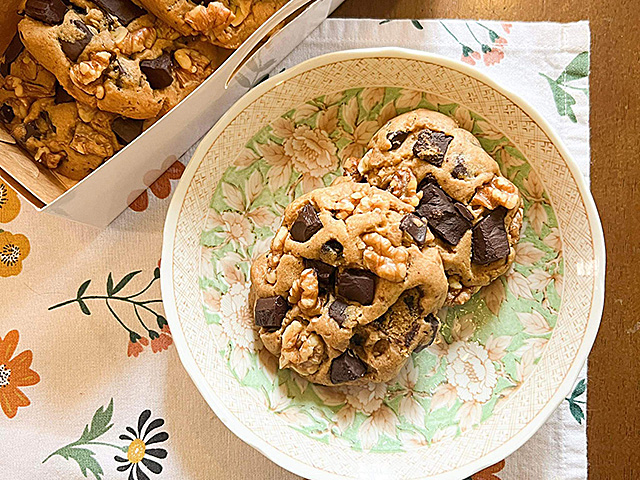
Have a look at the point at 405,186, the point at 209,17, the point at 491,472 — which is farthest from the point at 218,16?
the point at 491,472

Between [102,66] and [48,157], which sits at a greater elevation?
[102,66]

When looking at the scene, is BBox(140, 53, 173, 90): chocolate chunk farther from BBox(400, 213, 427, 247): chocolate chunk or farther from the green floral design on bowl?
BBox(400, 213, 427, 247): chocolate chunk

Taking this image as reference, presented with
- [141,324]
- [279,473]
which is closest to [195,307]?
[141,324]

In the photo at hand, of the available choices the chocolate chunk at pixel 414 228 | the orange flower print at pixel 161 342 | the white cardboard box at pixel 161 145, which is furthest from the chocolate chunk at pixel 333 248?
the orange flower print at pixel 161 342

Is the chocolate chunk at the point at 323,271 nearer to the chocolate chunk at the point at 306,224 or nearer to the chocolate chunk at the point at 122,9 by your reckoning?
the chocolate chunk at the point at 306,224

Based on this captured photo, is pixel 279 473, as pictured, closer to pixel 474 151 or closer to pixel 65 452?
pixel 65 452

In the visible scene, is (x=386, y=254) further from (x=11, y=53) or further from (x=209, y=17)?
(x=11, y=53)
